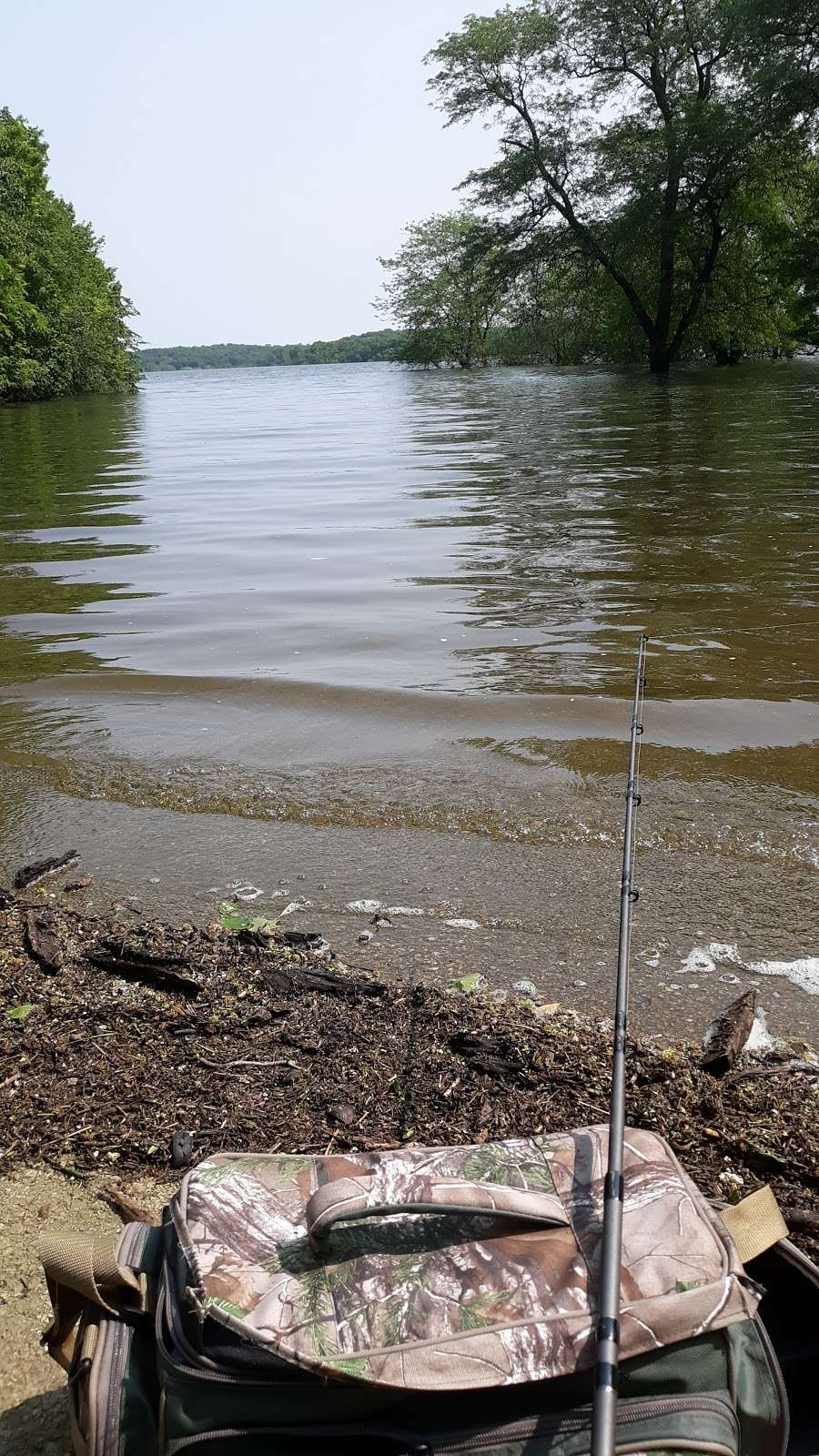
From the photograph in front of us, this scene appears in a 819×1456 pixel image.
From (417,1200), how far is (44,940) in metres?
2.14

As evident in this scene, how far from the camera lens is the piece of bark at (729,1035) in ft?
8.87

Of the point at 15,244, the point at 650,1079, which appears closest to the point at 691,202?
the point at 15,244

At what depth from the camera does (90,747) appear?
5578 mm

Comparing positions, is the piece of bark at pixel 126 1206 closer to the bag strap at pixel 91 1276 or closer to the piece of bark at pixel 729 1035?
the bag strap at pixel 91 1276

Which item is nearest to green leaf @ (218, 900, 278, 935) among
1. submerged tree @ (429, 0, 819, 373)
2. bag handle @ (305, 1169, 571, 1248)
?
bag handle @ (305, 1169, 571, 1248)

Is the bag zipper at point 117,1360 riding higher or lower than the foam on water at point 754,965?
A: higher

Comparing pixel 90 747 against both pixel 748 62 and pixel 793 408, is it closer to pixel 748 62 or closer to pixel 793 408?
pixel 793 408

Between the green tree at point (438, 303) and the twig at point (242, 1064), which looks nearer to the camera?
the twig at point (242, 1064)

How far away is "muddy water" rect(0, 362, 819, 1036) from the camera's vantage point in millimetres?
3701

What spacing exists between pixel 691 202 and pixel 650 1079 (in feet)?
132

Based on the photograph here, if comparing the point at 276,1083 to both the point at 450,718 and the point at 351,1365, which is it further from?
the point at 450,718

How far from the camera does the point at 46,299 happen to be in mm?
51875

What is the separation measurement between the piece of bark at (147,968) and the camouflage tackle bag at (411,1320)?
1.37 meters

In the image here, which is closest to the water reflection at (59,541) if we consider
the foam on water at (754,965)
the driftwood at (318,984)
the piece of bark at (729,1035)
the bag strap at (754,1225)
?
the driftwood at (318,984)
